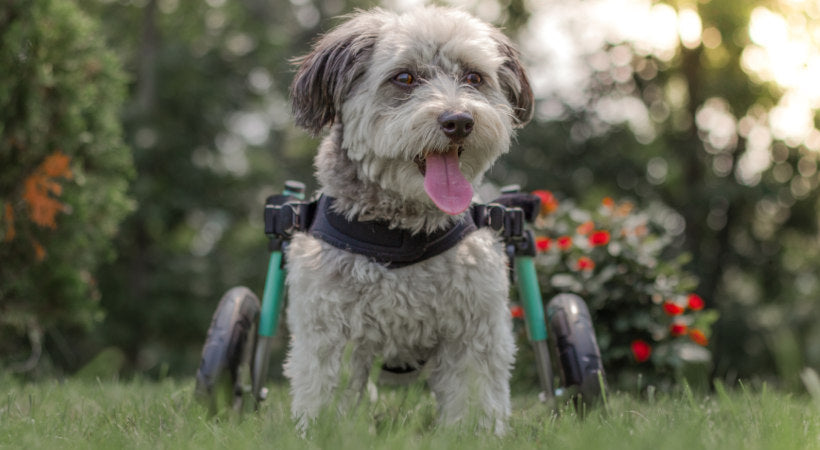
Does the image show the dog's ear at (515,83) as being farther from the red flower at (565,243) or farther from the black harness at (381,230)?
the red flower at (565,243)

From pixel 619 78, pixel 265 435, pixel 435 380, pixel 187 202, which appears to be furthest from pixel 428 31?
pixel 619 78

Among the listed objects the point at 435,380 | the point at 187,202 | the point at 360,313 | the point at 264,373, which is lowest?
the point at 187,202

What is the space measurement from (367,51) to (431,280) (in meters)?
0.99

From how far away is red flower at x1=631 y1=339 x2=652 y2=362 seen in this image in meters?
5.18

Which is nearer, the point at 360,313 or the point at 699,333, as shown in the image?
the point at 360,313

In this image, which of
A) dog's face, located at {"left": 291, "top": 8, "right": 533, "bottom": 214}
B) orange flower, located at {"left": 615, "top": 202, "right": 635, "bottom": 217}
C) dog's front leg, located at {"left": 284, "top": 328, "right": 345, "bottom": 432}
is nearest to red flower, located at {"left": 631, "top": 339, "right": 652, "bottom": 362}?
orange flower, located at {"left": 615, "top": 202, "right": 635, "bottom": 217}

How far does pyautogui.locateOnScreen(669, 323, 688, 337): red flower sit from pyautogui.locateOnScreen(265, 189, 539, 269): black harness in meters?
2.46

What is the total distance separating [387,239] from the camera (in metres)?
2.93

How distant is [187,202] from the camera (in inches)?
524

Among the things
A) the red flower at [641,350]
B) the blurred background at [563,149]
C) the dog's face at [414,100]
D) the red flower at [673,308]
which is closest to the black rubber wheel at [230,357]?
the dog's face at [414,100]

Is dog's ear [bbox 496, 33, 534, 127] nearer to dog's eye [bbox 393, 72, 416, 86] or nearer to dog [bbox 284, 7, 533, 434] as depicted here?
dog [bbox 284, 7, 533, 434]

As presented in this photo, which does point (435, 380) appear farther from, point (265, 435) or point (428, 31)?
point (428, 31)

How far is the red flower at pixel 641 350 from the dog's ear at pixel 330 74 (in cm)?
316

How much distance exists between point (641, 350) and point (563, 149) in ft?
38.0
